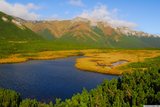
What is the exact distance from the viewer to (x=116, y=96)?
4962cm

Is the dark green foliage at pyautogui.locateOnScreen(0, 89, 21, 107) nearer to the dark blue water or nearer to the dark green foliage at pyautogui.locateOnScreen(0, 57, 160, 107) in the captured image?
the dark green foliage at pyautogui.locateOnScreen(0, 57, 160, 107)

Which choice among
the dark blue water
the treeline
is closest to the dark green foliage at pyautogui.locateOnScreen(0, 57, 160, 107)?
the treeline

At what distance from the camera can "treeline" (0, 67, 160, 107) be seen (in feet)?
152

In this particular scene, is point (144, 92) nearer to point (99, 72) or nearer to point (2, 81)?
point (2, 81)

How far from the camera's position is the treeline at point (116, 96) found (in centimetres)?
4631

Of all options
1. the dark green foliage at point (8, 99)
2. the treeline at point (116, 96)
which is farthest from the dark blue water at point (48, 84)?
the treeline at point (116, 96)

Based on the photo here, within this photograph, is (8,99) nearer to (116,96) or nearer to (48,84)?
(116,96)

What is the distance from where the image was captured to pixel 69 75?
4968 inches

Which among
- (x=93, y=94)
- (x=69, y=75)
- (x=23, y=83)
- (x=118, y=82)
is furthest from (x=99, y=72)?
(x=93, y=94)

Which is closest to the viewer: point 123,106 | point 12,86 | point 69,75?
point 123,106

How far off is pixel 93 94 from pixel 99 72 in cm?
8793

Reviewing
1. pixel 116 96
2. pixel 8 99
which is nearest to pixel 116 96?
pixel 116 96

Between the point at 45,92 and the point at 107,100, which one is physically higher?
the point at 107,100

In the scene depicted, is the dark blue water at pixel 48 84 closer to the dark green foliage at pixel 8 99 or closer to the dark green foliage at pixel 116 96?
the dark green foliage at pixel 8 99
